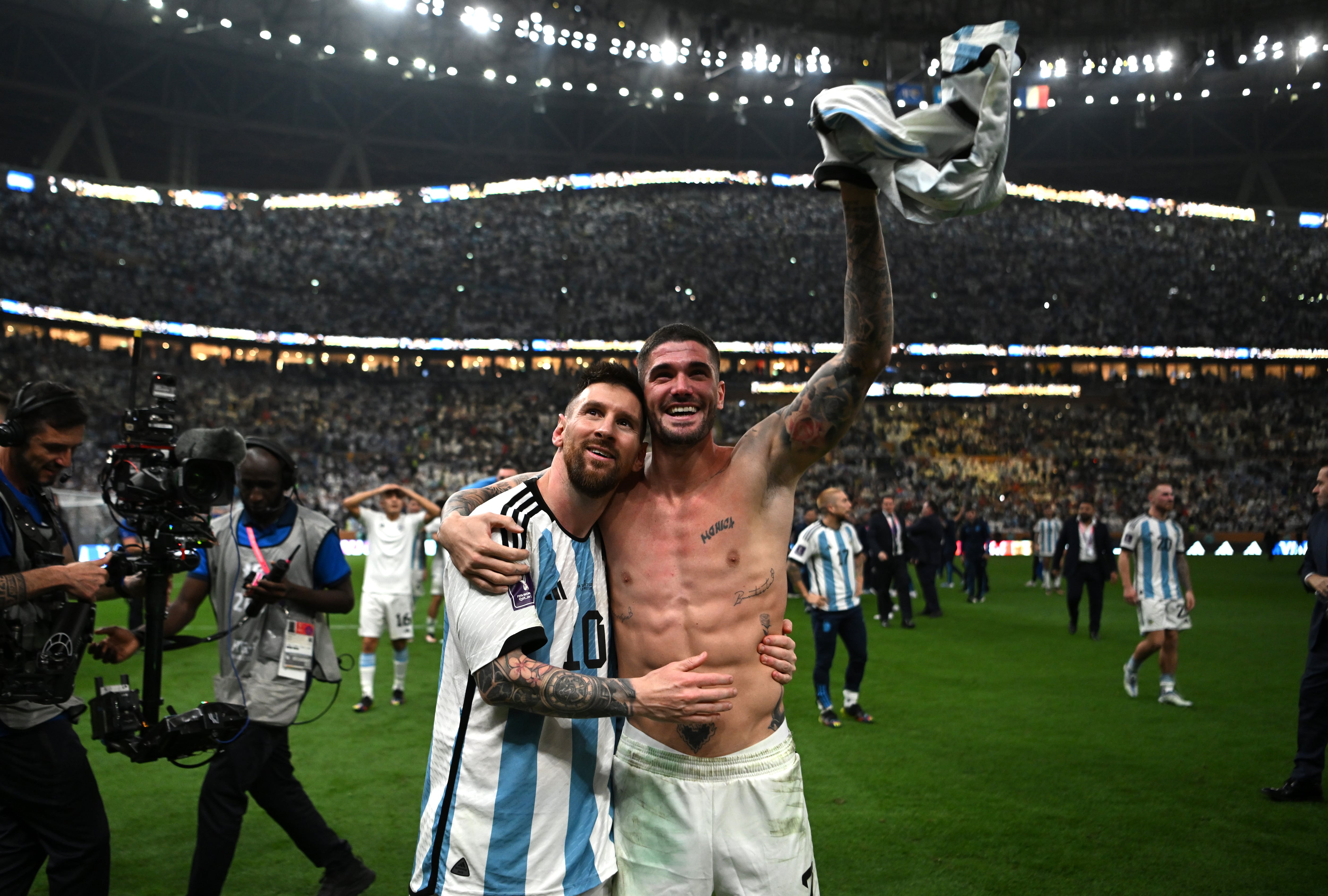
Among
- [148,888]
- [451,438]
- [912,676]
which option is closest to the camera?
[148,888]

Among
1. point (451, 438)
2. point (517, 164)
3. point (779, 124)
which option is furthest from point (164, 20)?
point (779, 124)

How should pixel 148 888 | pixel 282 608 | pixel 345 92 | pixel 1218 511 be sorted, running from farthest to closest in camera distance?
pixel 345 92 → pixel 1218 511 → pixel 148 888 → pixel 282 608

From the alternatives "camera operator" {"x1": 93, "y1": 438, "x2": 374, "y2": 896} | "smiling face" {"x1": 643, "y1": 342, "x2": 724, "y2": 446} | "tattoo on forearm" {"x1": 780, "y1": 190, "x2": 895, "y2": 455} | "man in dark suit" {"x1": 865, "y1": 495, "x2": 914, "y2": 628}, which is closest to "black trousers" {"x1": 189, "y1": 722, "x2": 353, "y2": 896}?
"camera operator" {"x1": 93, "y1": 438, "x2": 374, "y2": 896}

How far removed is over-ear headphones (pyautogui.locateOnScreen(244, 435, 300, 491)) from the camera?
4.57 m

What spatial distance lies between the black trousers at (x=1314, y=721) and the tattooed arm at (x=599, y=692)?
235 inches

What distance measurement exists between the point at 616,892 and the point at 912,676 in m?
8.72

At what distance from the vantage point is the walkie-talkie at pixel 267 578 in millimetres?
4207

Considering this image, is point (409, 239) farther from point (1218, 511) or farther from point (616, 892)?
point (616, 892)

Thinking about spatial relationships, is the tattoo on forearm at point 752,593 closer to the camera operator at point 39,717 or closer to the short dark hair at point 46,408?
the camera operator at point 39,717

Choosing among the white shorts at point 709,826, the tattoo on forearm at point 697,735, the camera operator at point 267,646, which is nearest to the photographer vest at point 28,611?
the camera operator at point 267,646

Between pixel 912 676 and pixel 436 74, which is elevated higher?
pixel 436 74

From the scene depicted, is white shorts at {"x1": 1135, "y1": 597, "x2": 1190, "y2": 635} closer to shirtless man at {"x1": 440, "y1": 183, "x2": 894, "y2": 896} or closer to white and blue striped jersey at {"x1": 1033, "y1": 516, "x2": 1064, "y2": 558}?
shirtless man at {"x1": 440, "y1": 183, "x2": 894, "y2": 896}

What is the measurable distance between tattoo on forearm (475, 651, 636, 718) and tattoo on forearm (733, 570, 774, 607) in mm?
715

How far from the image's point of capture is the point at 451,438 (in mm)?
40500
